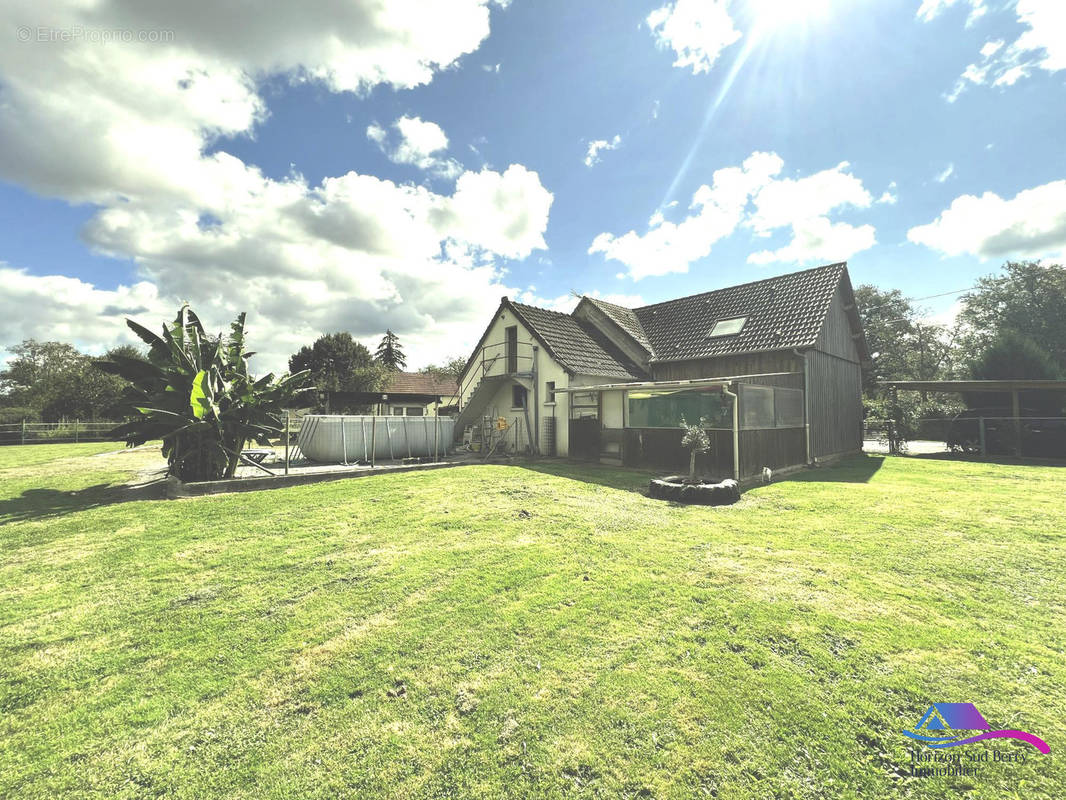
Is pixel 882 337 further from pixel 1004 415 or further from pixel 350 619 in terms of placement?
pixel 350 619

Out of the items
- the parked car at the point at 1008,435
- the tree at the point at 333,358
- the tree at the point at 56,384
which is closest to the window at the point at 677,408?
the parked car at the point at 1008,435

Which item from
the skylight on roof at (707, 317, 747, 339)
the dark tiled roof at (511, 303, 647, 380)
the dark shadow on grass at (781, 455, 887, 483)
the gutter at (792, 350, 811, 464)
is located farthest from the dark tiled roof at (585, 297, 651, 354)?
the dark shadow on grass at (781, 455, 887, 483)

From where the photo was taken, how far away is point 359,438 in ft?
48.7

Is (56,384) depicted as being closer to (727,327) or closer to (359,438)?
(359,438)

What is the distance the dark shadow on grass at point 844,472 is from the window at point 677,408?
2922 millimetres

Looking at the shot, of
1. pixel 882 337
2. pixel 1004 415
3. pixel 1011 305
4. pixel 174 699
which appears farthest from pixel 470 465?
pixel 1011 305

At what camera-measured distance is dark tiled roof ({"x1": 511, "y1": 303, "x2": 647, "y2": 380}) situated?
17.2 metres

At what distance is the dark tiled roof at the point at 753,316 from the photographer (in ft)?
51.0

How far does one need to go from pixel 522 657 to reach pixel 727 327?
1762 cm

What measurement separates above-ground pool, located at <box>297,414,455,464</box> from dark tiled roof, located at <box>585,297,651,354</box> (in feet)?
32.5

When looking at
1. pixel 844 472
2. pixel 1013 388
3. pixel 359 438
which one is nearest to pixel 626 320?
pixel 844 472

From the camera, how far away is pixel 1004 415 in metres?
19.8

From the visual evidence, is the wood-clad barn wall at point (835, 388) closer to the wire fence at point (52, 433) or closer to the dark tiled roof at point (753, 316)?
Answer: the dark tiled roof at point (753, 316)

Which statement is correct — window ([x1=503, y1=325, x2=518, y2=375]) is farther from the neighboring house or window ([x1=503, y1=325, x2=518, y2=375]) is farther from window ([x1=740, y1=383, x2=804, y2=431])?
the neighboring house
